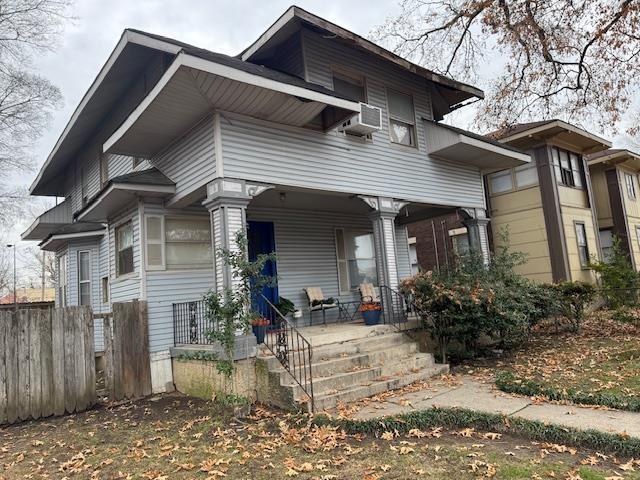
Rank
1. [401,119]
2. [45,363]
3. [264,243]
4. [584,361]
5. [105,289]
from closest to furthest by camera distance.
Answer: [45,363]
[584,361]
[264,243]
[401,119]
[105,289]

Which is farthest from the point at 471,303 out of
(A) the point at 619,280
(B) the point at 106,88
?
(A) the point at 619,280

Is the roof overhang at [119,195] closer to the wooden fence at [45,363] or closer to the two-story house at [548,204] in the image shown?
the wooden fence at [45,363]

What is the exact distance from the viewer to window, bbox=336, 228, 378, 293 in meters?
11.8

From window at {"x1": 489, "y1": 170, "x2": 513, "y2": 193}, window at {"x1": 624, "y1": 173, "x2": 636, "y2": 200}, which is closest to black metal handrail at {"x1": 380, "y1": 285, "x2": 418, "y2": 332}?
window at {"x1": 489, "y1": 170, "x2": 513, "y2": 193}

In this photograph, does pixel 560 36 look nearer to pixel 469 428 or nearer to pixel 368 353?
pixel 368 353

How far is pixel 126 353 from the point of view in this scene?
7734 millimetres

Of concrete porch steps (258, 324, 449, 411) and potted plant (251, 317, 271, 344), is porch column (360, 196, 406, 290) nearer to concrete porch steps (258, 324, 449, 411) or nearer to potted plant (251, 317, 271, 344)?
concrete porch steps (258, 324, 449, 411)

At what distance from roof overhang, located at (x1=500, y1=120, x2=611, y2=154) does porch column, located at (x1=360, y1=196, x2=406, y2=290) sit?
7.97 m

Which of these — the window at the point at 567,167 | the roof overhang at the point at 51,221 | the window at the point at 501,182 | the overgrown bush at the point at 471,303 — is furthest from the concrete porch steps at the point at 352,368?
the window at the point at 567,167

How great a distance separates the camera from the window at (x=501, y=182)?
640 inches

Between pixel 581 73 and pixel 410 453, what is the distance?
12.3 meters

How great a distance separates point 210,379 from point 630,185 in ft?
68.3

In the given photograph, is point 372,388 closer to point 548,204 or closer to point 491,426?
point 491,426

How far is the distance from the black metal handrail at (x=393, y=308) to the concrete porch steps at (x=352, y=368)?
1.17ft
